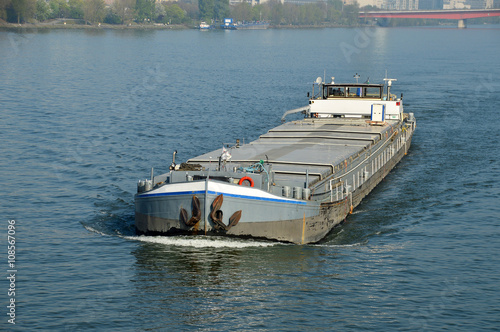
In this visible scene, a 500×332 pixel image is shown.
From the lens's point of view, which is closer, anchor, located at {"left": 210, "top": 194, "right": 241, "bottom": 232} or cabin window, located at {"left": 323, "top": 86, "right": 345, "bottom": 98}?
anchor, located at {"left": 210, "top": 194, "right": 241, "bottom": 232}

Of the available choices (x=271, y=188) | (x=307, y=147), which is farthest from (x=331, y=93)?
(x=271, y=188)

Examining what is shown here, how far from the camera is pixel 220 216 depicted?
2988cm

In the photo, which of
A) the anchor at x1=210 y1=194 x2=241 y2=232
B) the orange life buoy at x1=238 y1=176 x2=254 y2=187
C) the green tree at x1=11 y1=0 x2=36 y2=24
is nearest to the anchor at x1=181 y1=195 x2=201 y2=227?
the anchor at x1=210 y1=194 x2=241 y2=232

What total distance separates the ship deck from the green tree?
156m

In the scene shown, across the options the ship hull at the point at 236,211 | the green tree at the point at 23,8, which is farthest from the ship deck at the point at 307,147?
the green tree at the point at 23,8

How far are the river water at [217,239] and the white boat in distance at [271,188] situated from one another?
1.05 meters

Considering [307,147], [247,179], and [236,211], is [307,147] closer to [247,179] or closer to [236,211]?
[247,179]

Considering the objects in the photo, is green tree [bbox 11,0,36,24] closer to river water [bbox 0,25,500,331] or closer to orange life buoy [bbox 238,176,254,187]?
river water [bbox 0,25,500,331]

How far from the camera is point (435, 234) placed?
3550cm

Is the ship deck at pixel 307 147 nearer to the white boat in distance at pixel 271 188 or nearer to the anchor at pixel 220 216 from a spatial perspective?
the white boat in distance at pixel 271 188

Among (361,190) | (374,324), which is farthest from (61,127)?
(374,324)

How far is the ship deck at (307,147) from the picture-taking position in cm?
3619

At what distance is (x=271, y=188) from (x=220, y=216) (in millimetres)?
3245

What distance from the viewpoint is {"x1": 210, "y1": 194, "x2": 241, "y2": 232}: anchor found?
2966 centimetres
